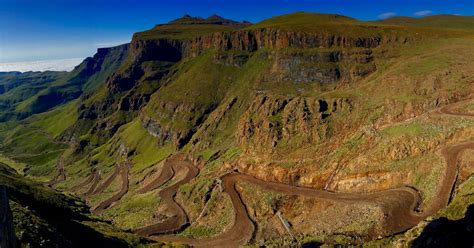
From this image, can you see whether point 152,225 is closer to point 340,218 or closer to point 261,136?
point 261,136

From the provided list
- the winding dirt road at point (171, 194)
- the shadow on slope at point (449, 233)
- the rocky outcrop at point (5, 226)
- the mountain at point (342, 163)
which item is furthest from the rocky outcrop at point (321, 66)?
the rocky outcrop at point (5, 226)

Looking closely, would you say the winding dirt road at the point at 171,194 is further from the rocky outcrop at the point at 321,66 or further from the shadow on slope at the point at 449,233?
the shadow on slope at the point at 449,233

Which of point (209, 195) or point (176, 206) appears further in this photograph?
point (176, 206)

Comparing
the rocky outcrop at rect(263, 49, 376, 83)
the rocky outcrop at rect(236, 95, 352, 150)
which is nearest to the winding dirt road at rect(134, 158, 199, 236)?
the rocky outcrop at rect(236, 95, 352, 150)

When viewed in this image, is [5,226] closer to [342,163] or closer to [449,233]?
[449,233]

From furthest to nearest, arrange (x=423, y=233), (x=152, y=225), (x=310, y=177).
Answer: (x=152, y=225)
(x=310, y=177)
(x=423, y=233)

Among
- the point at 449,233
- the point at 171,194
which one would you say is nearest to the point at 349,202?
the point at 449,233

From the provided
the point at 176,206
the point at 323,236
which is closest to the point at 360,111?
the point at 323,236

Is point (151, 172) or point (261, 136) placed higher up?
point (261, 136)
